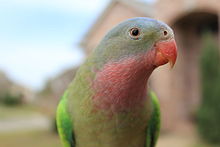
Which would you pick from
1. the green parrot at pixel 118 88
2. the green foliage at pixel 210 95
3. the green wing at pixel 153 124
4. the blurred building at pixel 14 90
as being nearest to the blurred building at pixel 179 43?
the green foliage at pixel 210 95

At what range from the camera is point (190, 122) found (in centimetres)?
1013

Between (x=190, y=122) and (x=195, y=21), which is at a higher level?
(x=195, y=21)

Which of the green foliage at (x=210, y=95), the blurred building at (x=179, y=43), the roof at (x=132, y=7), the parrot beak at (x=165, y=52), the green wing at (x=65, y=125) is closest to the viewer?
the parrot beak at (x=165, y=52)

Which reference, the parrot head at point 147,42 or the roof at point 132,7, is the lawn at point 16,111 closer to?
the roof at point 132,7

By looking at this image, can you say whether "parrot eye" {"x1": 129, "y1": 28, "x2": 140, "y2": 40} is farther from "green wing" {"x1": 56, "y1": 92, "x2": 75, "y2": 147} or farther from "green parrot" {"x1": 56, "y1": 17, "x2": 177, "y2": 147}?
"green wing" {"x1": 56, "y1": 92, "x2": 75, "y2": 147}

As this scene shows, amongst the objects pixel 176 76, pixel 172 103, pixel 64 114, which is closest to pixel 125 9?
pixel 176 76

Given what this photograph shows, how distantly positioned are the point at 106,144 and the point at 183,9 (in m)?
8.25

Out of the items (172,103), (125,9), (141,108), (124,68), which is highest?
(125,9)

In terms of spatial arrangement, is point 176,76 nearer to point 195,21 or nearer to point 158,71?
point 158,71

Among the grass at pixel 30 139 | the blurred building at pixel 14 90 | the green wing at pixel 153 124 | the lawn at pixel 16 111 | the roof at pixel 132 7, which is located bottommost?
the green wing at pixel 153 124

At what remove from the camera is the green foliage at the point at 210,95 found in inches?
295

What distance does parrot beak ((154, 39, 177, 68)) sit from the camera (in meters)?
1.25

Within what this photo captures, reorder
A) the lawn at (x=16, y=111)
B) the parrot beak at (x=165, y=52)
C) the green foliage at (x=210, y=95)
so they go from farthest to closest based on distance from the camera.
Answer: the lawn at (x=16, y=111) < the green foliage at (x=210, y=95) < the parrot beak at (x=165, y=52)

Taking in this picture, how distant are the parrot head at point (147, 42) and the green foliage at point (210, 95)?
6803 millimetres
